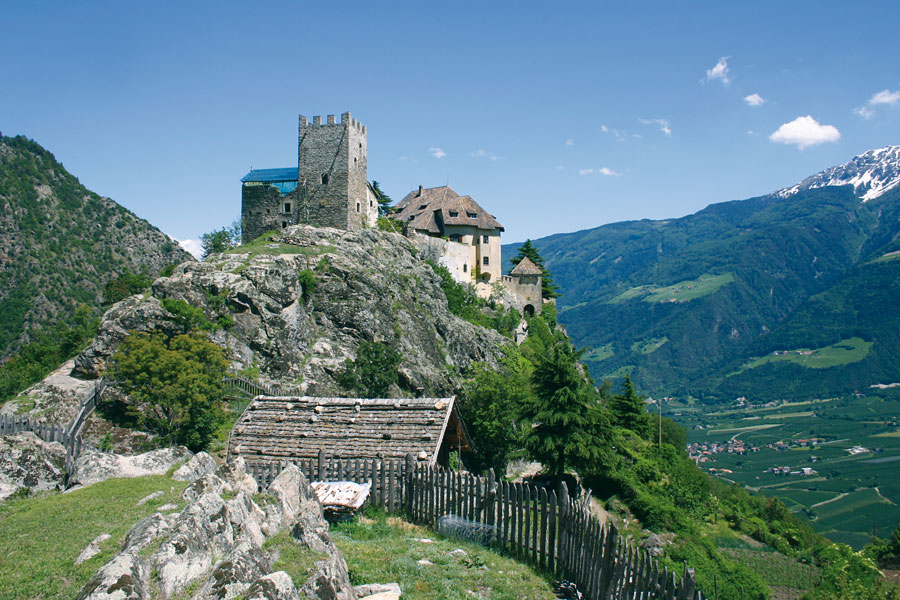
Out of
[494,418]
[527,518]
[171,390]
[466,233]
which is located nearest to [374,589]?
[527,518]

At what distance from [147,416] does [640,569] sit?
24237 millimetres

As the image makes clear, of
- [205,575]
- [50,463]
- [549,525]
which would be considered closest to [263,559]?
[205,575]

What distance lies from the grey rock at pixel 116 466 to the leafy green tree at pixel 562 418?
17.6 metres

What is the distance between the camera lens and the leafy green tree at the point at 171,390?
26.0m

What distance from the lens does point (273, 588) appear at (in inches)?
271

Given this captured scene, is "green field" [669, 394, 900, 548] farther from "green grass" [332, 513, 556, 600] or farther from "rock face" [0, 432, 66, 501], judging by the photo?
"rock face" [0, 432, 66, 501]

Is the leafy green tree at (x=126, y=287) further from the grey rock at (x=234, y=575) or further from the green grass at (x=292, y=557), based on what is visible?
the grey rock at (x=234, y=575)

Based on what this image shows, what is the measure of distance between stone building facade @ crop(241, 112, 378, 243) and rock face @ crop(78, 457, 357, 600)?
4480 centimetres

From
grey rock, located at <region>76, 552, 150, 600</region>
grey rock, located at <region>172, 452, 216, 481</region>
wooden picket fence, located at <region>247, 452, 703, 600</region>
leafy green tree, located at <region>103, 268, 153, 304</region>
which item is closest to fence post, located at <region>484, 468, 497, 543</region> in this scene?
wooden picket fence, located at <region>247, 452, 703, 600</region>

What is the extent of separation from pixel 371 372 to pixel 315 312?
352 inches

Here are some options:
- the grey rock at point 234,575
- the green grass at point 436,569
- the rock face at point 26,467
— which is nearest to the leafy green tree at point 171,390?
the rock face at point 26,467

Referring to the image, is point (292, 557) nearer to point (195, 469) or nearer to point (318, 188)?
point (195, 469)

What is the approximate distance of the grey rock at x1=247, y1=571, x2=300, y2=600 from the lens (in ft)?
22.2

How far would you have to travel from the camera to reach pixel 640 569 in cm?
962
